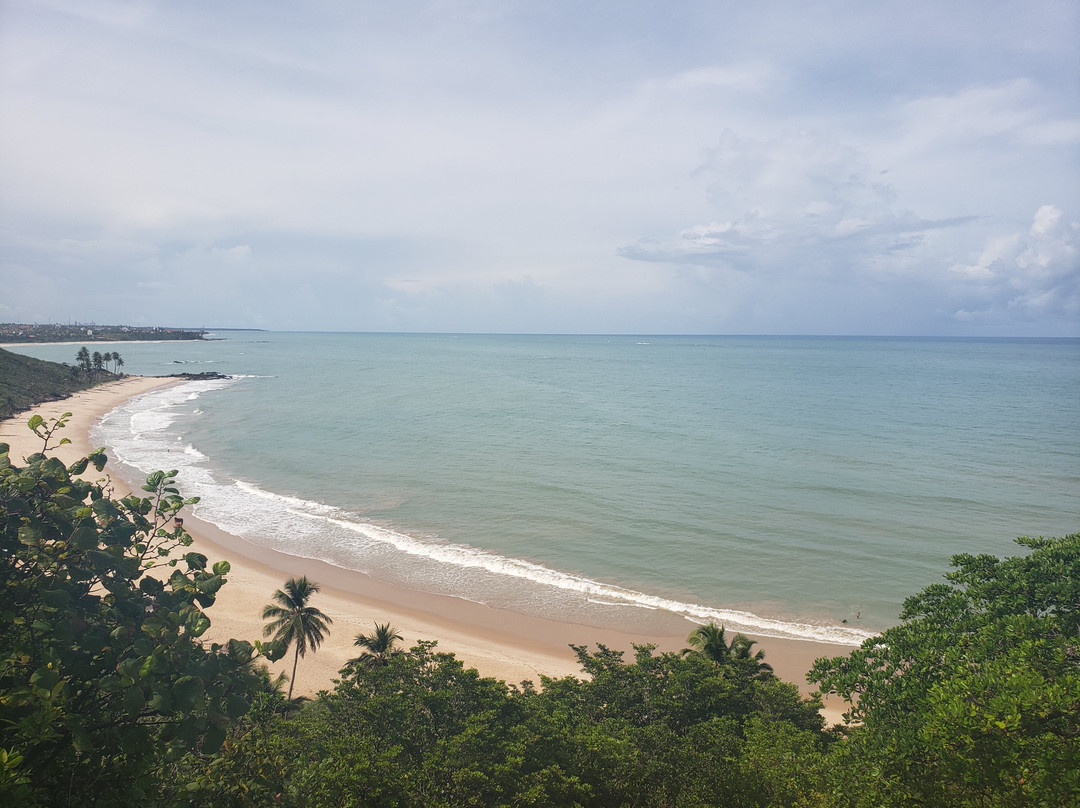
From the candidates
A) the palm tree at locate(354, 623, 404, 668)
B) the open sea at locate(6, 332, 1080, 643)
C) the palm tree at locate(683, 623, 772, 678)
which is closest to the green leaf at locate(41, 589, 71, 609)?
the palm tree at locate(354, 623, 404, 668)

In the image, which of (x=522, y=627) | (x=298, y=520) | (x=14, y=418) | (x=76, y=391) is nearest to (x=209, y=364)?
(x=76, y=391)

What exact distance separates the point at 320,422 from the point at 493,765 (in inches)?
2326

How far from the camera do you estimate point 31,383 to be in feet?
237

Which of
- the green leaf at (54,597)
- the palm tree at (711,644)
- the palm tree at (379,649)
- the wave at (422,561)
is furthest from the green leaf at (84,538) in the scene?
the wave at (422,561)

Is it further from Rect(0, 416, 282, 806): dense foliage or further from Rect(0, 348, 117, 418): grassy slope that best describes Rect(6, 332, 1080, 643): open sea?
Rect(0, 416, 282, 806): dense foliage

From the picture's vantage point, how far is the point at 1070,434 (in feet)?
198

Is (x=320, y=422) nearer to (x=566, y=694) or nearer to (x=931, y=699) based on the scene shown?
(x=566, y=694)

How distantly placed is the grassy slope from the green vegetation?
214 feet

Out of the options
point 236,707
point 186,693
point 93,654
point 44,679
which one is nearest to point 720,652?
point 236,707

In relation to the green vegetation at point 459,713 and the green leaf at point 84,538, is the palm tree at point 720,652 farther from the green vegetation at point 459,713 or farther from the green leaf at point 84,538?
the green leaf at point 84,538

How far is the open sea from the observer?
2797 centimetres

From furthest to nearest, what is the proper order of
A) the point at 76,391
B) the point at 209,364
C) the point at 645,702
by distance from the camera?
the point at 209,364 < the point at 76,391 < the point at 645,702

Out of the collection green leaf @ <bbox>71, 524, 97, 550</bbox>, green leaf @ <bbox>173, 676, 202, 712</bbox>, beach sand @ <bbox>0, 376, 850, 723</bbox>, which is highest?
green leaf @ <bbox>71, 524, 97, 550</bbox>

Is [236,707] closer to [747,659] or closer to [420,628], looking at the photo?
[747,659]
